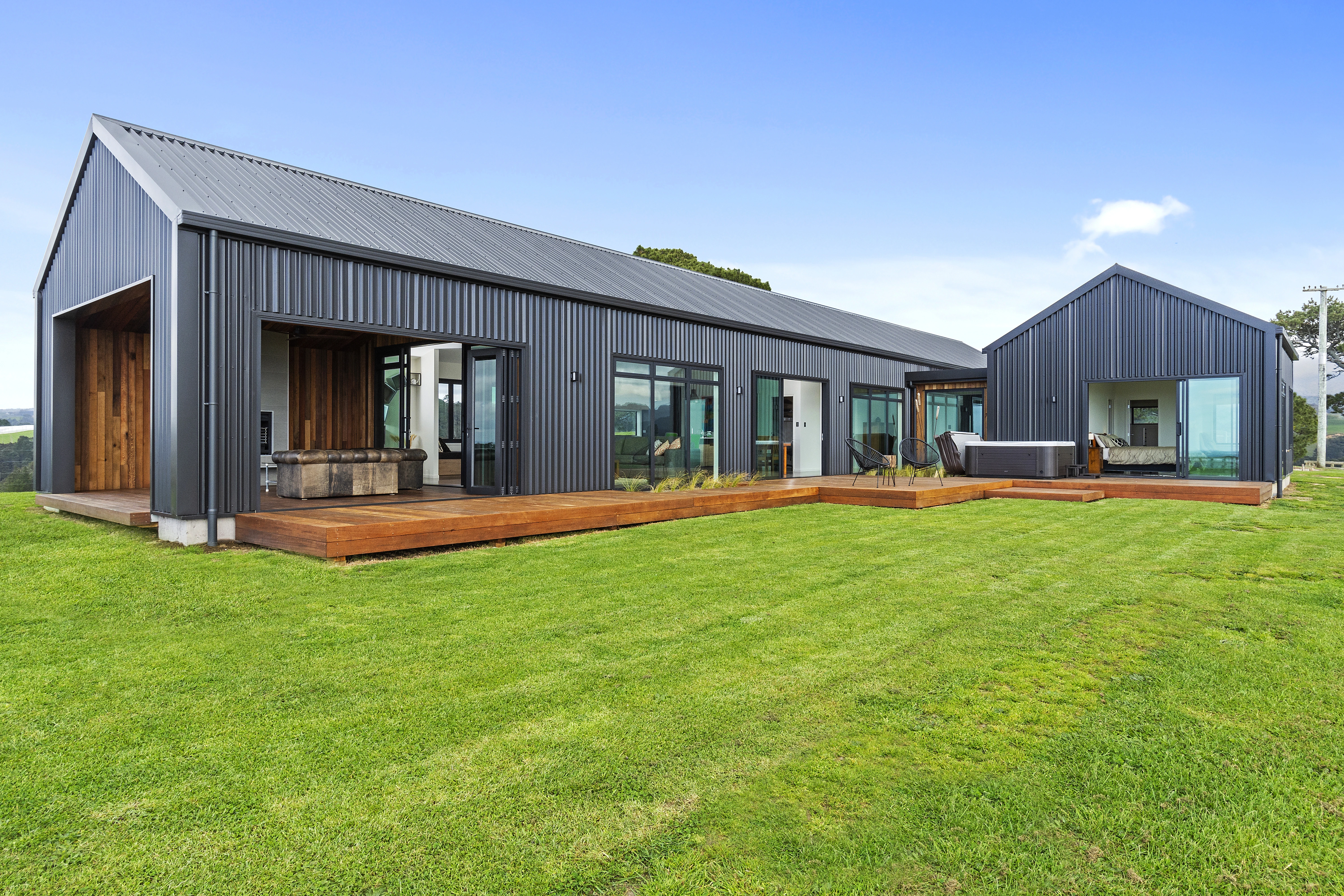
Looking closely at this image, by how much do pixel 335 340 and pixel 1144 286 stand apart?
41.6 feet

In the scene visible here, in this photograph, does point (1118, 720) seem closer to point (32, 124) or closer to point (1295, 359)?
point (1295, 359)

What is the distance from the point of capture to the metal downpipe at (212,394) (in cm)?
638

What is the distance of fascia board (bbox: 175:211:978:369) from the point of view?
6480mm

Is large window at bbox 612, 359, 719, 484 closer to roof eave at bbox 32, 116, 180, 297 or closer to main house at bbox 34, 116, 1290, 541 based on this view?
main house at bbox 34, 116, 1290, 541

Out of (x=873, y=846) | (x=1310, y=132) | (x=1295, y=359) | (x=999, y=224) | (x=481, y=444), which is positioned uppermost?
(x=1310, y=132)

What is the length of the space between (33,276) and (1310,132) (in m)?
24.0

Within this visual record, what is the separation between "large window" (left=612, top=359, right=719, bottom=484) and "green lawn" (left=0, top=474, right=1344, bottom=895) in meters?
4.97

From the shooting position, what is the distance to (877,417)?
15.4 m

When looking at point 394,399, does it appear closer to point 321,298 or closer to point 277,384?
point 277,384

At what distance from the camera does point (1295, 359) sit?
567 inches

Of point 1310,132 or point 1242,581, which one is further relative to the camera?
point 1310,132

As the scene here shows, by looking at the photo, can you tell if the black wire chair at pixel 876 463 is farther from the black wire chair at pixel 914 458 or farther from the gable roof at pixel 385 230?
the gable roof at pixel 385 230

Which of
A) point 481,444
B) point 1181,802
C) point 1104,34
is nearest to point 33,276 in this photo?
point 481,444

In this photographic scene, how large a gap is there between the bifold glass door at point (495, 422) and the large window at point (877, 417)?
7409 millimetres
